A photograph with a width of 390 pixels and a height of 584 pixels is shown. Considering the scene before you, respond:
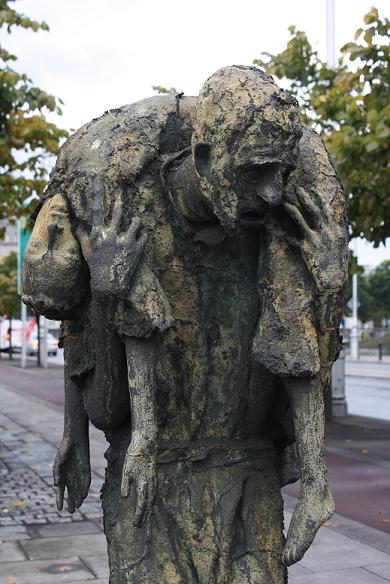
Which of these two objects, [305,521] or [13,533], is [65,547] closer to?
[13,533]

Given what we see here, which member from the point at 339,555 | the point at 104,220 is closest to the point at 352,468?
the point at 339,555

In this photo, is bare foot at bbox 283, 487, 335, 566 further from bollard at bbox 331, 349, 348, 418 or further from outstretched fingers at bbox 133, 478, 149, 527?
bollard at bbox 331, 349, 348, 418

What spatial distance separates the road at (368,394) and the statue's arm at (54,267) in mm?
13105

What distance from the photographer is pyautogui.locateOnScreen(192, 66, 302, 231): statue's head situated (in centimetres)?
206

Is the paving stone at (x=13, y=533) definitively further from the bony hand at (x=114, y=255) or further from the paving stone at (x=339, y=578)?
the bony hand at (x=114, y=255)

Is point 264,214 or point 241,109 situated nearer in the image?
point 241,109

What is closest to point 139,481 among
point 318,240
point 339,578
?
point 318,240

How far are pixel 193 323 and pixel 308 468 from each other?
1.67 feet

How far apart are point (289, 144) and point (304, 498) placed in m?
0.91

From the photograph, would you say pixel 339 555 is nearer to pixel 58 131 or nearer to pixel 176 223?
pixel 176 223

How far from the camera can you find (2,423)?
14344mm

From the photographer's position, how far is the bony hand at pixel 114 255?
2236mm

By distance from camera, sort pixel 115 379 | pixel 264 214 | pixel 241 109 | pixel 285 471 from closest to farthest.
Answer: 1. pixel 241 109
2. pixel 264 214
3. pixel 115 379
4. pixel 285 471

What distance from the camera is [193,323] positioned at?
2.44 m
